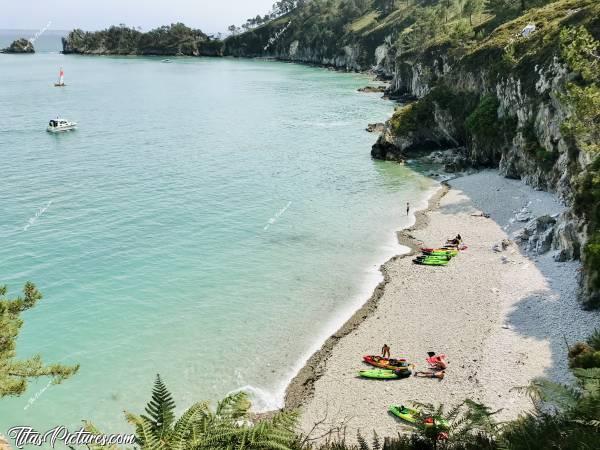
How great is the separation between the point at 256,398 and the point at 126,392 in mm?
7895

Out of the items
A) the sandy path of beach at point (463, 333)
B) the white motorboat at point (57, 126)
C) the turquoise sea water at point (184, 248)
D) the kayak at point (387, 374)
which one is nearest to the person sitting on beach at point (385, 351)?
the sandy path of beach at point (463, 333)

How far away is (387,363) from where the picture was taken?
3222 centimetres

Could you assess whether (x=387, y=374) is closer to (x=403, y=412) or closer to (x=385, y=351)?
(x=385, y=351)

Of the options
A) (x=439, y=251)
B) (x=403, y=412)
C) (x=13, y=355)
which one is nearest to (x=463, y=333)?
(x=403, y=412)

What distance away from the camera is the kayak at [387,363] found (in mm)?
31953

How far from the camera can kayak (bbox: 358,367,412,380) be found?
31359 millimetres

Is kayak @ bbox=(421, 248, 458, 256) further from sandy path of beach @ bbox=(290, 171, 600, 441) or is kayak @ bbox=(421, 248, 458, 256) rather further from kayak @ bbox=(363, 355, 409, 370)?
kayak @ bbox=(363, 355, 409, 370)

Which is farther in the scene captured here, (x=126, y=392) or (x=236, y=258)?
(x=236, y=258)

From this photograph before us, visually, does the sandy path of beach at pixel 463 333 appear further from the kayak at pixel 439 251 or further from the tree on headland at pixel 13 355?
the tree on headland at pixel 13 355

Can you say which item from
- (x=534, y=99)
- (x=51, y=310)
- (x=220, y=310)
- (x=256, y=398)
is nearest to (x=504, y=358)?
(x=256, y=398)

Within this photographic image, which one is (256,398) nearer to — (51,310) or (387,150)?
(51,310)

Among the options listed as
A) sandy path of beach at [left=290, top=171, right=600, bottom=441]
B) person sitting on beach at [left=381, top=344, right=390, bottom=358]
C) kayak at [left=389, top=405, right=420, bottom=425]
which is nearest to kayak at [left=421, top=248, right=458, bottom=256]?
sandy path of beach at [left=290, top=171, right=600, bottom=441]

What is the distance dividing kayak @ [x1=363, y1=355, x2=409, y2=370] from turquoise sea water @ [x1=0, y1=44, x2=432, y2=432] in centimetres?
476

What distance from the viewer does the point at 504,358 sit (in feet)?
105
